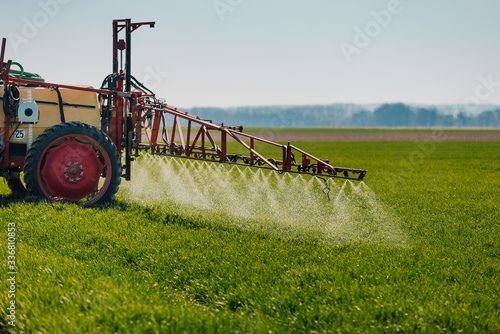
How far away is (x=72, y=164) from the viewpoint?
7.77 m

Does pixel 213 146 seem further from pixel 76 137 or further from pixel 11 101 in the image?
pixel 11 101

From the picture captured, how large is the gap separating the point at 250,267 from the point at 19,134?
16.8 ft

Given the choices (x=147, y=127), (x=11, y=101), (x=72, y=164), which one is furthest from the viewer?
(x=147, y=127)

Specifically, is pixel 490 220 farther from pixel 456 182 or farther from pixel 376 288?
pixel 456 182

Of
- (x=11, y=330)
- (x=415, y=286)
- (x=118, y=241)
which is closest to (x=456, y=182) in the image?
(x=415, y=286)

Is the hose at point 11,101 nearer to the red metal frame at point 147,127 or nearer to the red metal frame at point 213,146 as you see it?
the red metal frame at point 147,127

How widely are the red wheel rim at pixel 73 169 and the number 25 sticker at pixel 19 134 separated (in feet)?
1.60

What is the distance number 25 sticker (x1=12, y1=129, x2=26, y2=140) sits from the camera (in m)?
7.53

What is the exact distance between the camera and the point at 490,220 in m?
8.25

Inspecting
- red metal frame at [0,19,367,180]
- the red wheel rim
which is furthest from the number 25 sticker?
red metal frame at [0,19,367,180]

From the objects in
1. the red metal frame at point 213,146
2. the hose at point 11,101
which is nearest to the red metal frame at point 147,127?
the red metal frame at point 213,146

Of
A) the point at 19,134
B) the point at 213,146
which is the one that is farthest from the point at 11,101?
the point at 213,146

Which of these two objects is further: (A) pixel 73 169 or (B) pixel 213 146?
(B) pixel 213 146

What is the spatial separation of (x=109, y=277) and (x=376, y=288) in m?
2.95
